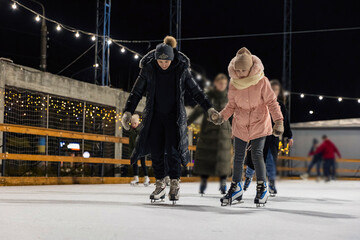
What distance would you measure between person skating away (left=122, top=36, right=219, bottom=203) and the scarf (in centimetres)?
52

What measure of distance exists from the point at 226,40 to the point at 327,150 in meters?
3.91

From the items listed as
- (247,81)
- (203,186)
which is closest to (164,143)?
(247,81)

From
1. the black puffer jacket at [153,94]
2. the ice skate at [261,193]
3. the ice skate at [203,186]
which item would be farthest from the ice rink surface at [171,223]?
the black puffer jacket at [153,94]

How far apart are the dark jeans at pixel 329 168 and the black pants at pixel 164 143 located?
2429 millimetres

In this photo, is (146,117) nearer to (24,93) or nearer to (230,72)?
(230,72)

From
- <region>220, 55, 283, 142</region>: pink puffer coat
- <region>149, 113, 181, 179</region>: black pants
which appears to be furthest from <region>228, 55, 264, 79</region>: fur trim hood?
<region>149, 113, 181, 179</region>: black pants

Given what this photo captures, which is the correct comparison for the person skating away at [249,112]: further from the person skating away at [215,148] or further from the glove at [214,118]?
the person skating away at [215,148]

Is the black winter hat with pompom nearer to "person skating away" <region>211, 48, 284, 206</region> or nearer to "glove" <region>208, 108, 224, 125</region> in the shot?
"person skating away" <region>211, 48, 284, 206</region>

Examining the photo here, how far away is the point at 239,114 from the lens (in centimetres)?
351

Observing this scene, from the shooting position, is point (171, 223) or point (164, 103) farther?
point (164, 103)

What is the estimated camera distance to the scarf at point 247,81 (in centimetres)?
321

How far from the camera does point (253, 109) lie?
3.47 metres

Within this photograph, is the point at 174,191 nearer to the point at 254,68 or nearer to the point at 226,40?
the point at 254,68

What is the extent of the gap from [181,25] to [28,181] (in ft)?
38.0
